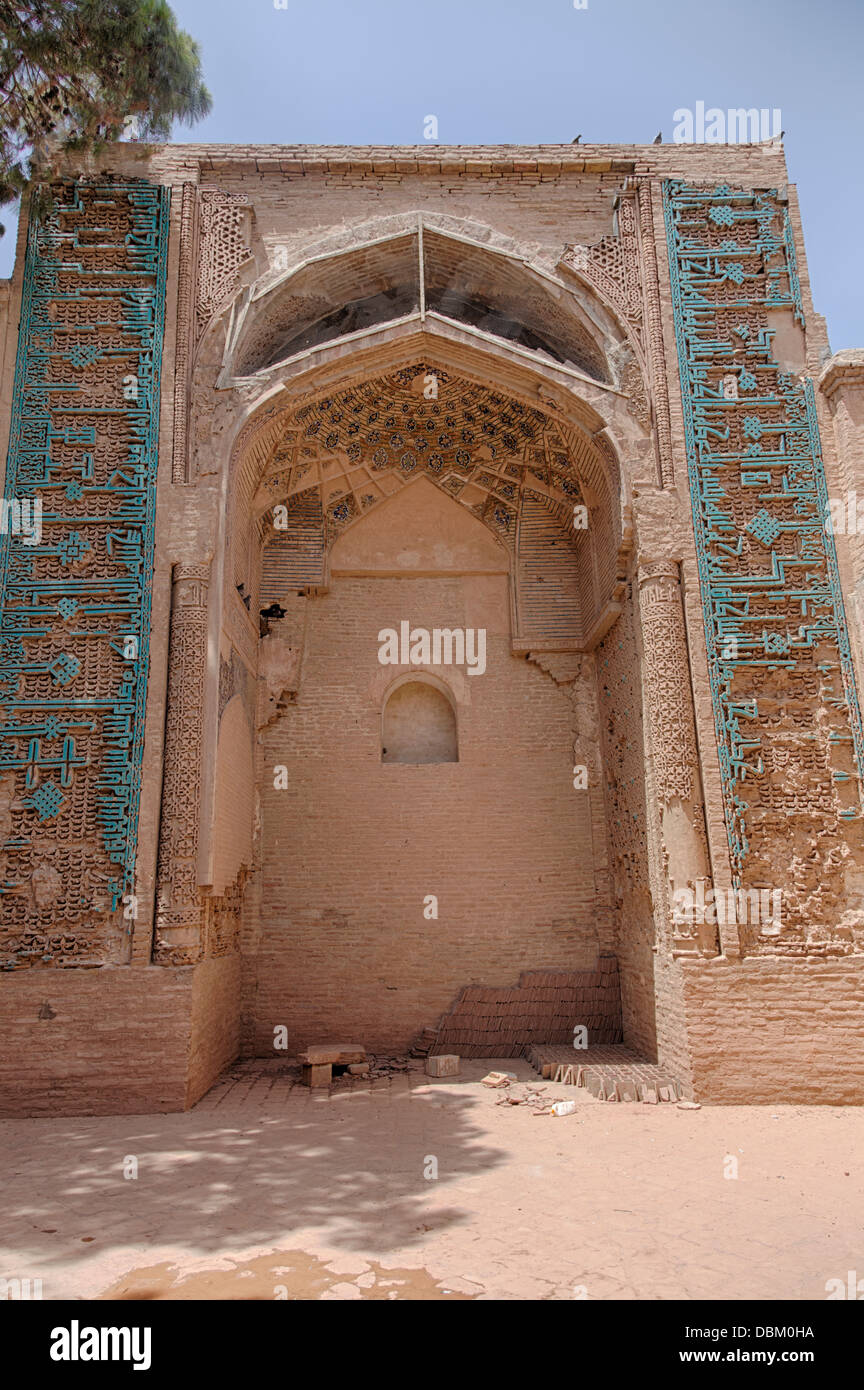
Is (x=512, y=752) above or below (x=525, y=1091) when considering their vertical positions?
above

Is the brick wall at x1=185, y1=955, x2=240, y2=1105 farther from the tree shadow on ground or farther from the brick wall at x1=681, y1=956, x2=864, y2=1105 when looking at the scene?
the brick wall at x1=681, y1=956, x2=864, y2=1105

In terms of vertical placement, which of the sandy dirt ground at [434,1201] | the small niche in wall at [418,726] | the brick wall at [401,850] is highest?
the small niche in wall at [418,726]

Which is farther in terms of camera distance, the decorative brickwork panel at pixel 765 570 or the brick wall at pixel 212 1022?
the decorative brickwork panel at pixel 765 570

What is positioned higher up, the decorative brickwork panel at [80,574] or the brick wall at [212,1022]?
the decorative brickwork panel at [80,574]

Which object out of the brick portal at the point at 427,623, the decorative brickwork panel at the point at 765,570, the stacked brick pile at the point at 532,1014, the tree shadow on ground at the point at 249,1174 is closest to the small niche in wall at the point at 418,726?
the brick portal at the point at 427,623

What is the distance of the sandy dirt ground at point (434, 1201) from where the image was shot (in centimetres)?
404

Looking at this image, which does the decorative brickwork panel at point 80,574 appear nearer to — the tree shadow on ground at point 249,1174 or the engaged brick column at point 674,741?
the tree shadow on ground at point 249,1174

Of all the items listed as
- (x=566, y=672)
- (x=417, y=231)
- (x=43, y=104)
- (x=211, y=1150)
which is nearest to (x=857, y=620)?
(x=566, y=672)

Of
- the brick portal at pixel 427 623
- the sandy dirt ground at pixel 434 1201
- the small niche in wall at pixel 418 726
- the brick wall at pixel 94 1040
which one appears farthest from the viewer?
the small niche in wall at pixel 418 726

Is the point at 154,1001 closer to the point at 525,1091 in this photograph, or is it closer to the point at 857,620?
the point at 525,1091

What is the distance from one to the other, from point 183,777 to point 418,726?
Answer: 3761 mm

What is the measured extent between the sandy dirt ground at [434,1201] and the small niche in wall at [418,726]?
427 cm

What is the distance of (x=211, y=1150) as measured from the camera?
6.41 metres

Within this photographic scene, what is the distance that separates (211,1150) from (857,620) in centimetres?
694
